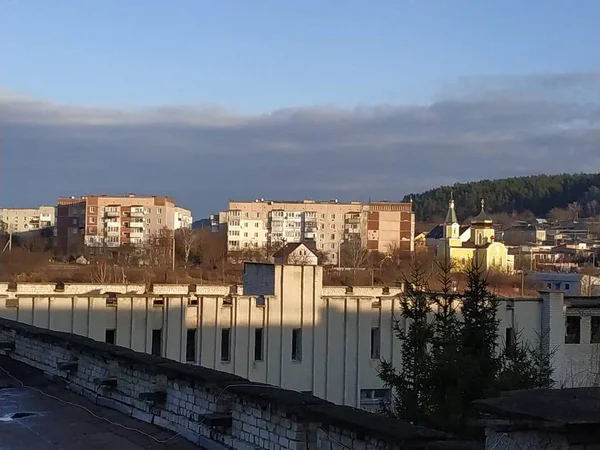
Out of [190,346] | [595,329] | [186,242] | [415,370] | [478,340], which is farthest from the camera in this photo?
[186,242]

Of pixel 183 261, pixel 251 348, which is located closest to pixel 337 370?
pixel 251 348

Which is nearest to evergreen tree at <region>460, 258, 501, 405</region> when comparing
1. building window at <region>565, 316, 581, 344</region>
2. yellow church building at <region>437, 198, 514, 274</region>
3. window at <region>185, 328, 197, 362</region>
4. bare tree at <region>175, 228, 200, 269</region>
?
window at <region>185, 328, 197, 362</region>

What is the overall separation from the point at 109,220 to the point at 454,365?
101867 millimetres

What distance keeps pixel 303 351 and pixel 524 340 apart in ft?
28.8

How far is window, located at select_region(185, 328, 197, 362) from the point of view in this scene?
2853 centimetres

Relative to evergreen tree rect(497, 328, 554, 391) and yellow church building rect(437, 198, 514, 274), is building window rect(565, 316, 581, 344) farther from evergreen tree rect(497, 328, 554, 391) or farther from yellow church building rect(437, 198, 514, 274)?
yellow church building rect(437, 198, 514, 274)

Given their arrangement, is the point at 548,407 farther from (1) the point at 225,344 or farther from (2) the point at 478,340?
(1) the point at 225,344

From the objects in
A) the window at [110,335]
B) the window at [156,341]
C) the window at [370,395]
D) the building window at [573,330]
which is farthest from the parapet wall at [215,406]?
the building window at [573,330]

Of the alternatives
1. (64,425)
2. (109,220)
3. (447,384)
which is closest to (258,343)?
(447,384)

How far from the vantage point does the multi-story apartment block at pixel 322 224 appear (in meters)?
114

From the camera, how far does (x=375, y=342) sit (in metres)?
31.4

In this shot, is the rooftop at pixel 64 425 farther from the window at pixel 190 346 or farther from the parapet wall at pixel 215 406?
the window at pixel 190 346

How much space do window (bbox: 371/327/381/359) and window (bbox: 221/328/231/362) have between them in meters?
5.78

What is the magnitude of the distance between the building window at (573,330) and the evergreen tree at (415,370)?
16706 mm
